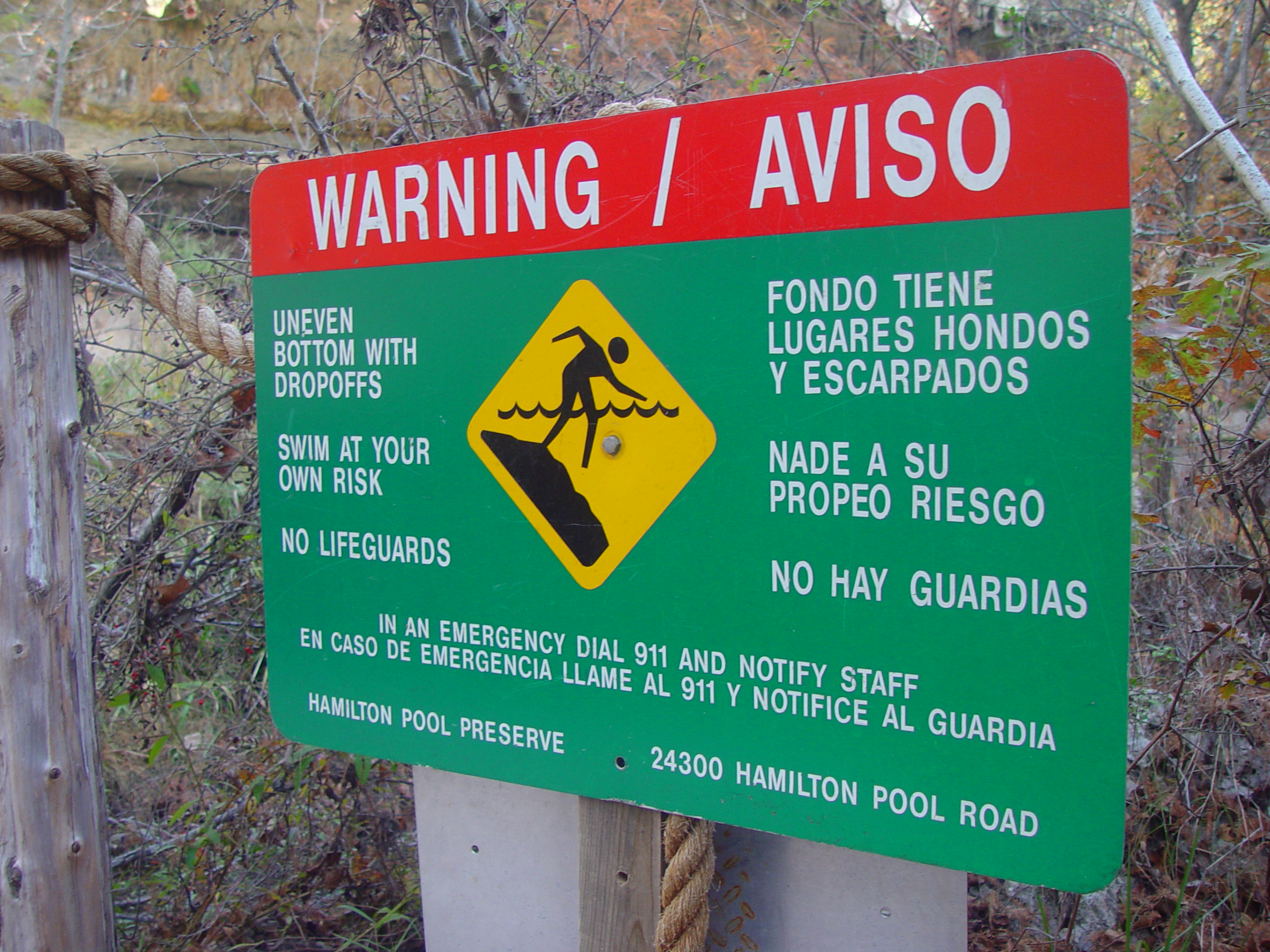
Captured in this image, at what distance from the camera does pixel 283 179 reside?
1864mm

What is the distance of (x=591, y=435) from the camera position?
151 centimetres

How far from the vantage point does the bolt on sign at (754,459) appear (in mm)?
1174

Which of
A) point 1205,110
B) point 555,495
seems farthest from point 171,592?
point 1205,110

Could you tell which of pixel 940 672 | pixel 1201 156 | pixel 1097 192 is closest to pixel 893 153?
pixel 1097 192

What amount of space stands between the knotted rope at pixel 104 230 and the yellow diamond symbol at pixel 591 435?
0.81 meters

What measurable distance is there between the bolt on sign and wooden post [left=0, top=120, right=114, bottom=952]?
2.19 feet

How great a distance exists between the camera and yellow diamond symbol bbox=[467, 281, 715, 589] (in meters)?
1.44

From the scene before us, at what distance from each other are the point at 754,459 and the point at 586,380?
0.34 meters

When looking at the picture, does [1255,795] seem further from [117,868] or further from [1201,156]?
[117,868]

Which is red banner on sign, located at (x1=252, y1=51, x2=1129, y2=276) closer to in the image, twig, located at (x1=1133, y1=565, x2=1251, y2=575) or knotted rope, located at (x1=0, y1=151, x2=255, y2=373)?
knotted rope, located at (x1=0, y1=151, x2=255, y2=373)

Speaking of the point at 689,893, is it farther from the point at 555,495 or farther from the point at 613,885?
the point at 555,495

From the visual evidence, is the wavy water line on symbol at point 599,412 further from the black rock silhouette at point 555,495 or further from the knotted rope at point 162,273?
the knotted rope at point 162,273

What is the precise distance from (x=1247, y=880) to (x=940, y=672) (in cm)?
179

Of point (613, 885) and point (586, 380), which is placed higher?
point (586, 380)
